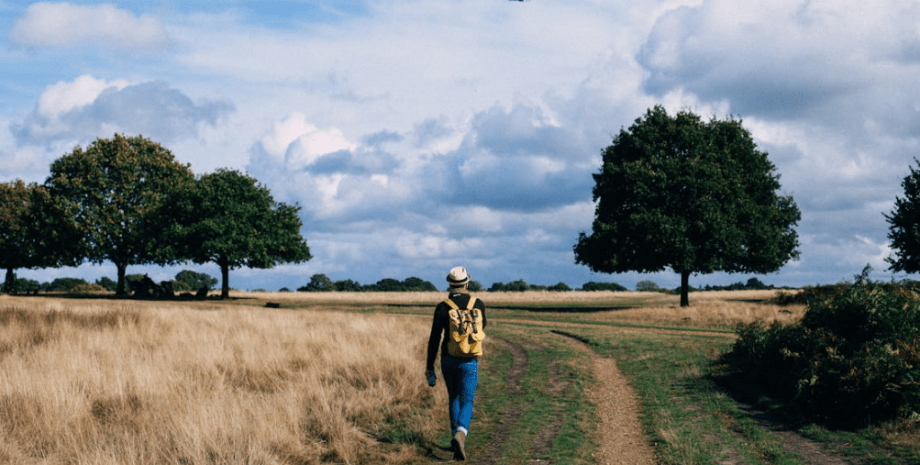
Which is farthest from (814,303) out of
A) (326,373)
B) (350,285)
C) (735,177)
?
(350,285)

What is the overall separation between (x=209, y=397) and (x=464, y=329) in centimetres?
568

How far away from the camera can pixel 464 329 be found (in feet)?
30.7

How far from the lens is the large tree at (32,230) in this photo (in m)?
57.7

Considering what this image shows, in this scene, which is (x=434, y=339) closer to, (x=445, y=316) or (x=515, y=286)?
(x=445, y=316)

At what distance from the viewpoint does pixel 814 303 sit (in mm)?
16766

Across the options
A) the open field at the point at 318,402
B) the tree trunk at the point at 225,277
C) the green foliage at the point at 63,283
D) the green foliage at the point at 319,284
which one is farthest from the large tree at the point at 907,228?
the green foliage at the point at 63,283

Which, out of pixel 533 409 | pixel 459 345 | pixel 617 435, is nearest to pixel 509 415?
pixel 533 409

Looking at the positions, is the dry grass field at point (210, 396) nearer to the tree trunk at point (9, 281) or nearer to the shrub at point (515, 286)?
the tree trunk at point (9, 281)

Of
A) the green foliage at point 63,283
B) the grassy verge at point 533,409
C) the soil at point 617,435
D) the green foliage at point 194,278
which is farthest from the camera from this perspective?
the green foliage at point 194,278

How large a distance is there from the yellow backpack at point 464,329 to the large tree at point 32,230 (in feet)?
188

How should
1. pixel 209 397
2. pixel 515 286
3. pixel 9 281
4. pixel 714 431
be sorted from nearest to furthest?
pixel 714 431, pixel 209 397, pixel 9 281, pixel 515 286

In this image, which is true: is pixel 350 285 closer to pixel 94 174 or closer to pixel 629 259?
pixel 94 174

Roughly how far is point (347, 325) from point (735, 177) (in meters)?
32.2

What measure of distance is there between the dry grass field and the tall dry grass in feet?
0.11
